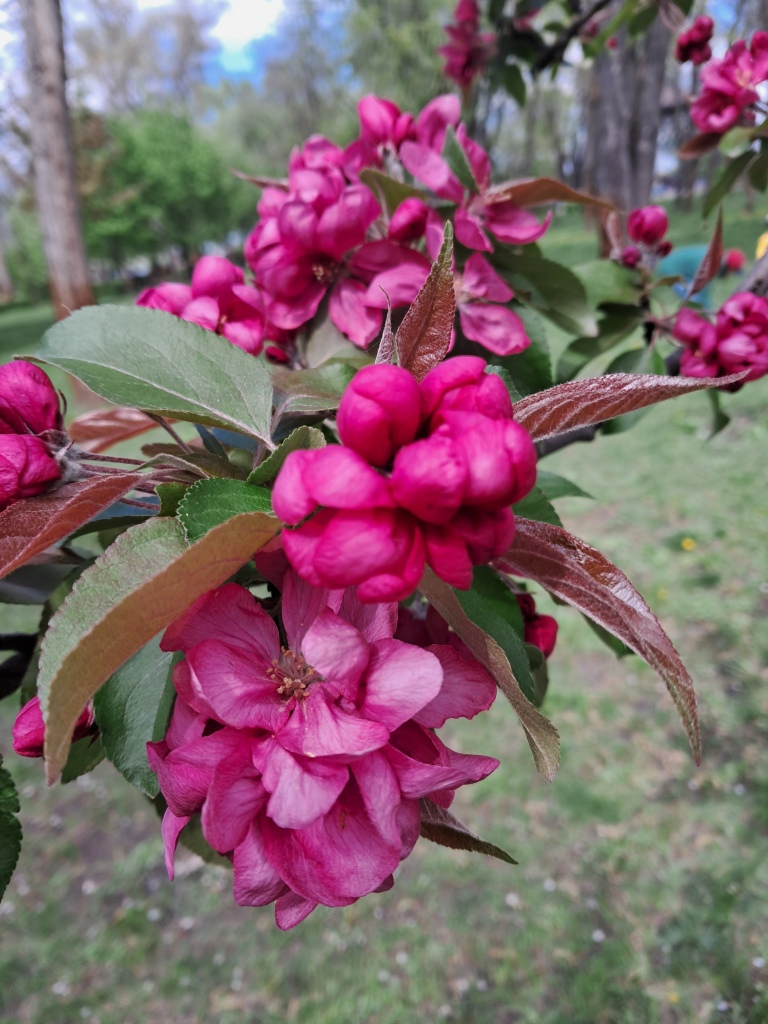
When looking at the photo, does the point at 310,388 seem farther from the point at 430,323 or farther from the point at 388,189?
the point at 388,189

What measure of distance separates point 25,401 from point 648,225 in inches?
38.6

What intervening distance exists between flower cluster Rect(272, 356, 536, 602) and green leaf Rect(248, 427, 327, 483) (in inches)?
2.4

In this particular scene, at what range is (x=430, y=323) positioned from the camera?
0.40 metres

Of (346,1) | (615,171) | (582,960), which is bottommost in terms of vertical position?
(582,960)

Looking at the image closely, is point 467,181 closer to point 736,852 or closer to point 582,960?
point 582,960

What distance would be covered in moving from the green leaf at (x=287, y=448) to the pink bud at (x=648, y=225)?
91cm

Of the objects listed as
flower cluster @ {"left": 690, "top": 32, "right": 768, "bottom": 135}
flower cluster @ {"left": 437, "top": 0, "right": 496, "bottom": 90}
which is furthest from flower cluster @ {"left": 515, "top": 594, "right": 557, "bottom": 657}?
flower cluster @ {"left": 437, "top": 0, "right": 496, "bottom": 90}

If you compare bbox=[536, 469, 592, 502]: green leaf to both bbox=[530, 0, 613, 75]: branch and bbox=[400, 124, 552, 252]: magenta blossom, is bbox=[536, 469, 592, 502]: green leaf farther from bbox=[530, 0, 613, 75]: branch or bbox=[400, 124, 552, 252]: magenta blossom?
bbox=[530, 0, 613, 75]: branch

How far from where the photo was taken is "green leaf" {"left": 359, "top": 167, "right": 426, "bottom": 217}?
2.41 ft

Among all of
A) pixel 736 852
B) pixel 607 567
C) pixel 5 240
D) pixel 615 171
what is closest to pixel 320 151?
pixel 607 567

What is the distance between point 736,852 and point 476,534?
2.66 metres

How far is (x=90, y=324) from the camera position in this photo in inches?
20.6

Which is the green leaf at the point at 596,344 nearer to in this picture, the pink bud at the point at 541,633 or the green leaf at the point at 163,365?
the pink bud at the point at 541,633

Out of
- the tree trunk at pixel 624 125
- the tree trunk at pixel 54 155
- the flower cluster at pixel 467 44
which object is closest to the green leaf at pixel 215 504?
the flower cluster at pixel 467 44
